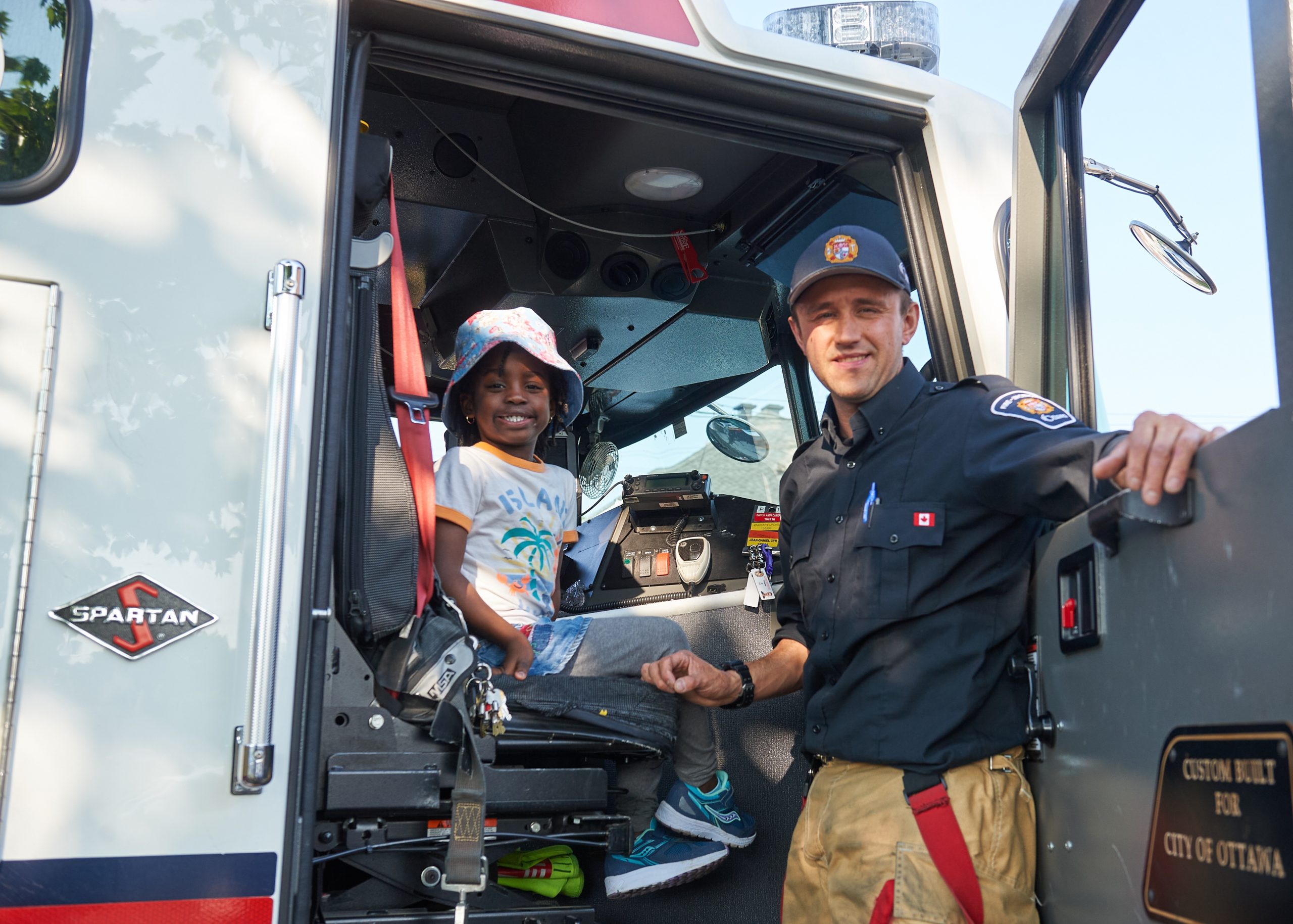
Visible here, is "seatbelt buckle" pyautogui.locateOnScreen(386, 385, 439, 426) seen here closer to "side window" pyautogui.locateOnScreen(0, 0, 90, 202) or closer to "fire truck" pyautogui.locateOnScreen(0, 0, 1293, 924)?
"fire truck" pyautogui.locateOnScreen(0, 0, 1293, 924)

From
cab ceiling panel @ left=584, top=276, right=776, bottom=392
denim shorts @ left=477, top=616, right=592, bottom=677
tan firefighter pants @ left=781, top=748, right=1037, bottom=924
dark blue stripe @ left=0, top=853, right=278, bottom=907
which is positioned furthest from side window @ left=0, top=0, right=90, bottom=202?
cab ceiling panel @ left=584, top=276, right=776, bottom=392

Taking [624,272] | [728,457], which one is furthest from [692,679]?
[624,272]

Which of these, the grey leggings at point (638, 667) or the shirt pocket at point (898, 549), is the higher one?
the shirt pocket at point (898, 549)

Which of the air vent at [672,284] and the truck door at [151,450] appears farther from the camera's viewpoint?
the air vent at [672,284]

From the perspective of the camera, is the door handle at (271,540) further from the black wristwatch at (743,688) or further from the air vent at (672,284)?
the air vent at (672,284)

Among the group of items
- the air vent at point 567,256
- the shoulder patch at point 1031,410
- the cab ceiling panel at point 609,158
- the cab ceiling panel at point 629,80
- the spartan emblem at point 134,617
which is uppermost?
the cab ceiling panel at point 609,158

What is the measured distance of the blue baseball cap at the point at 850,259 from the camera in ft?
7.53

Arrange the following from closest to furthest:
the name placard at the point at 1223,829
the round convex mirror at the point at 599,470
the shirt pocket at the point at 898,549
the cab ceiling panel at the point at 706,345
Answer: the name placard at the point at 1223,829, the shirt pocket at the point at 898,549, the cab ceiling panel at the point at 706,345, the round convex mirror at the point at 599,470

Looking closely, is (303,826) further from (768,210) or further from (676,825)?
(768,210)

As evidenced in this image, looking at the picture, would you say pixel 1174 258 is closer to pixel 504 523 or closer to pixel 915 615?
pixel 915 615

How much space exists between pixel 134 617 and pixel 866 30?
6.47ft

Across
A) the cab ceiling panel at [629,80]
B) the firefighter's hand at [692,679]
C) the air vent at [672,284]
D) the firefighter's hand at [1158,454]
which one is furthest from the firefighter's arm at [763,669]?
the air vent at [672,284]

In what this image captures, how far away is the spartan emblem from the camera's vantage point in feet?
5.22

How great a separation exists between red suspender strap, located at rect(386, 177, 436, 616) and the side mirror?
1.34 meters
